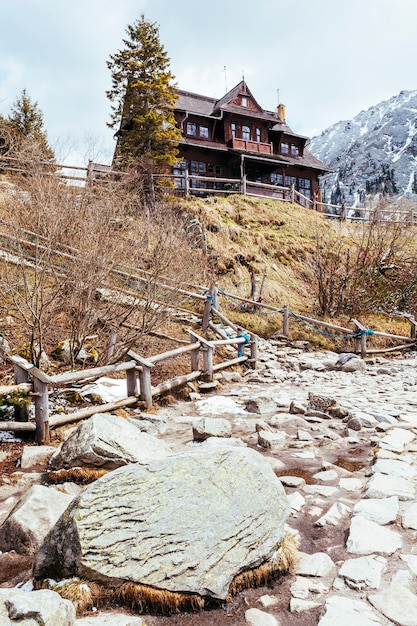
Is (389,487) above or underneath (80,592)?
underneath

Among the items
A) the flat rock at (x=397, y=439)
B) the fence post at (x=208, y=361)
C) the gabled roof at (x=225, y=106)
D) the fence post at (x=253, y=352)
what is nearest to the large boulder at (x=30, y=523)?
the flat rock at (x=397, y=439)

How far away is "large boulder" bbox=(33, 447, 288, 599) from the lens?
2549 mm

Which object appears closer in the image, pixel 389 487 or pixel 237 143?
pixel 389 487

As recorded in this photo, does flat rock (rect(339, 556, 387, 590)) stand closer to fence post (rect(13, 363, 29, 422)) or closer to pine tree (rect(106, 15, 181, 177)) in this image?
fence post (rect(13, 363, 29, 422))

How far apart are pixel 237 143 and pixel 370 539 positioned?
29.0 meters

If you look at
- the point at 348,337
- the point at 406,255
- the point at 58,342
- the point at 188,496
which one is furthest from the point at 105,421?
the point at 406,255

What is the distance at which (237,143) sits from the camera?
2872 cm

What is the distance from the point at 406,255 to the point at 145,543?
2224cm

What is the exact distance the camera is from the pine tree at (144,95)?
20.3 m

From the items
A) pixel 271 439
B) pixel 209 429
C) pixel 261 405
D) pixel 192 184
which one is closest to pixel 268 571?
pixel 271 439

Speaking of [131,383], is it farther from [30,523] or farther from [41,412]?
[30,523]

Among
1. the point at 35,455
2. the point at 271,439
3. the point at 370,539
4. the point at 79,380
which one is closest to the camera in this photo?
the point at 370,539

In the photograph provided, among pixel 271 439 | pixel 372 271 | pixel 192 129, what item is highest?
pixel 192 129

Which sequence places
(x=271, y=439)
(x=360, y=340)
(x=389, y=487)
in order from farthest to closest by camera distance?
(x=360, y=340), (x=271, y=439), (x=389, y=487)
